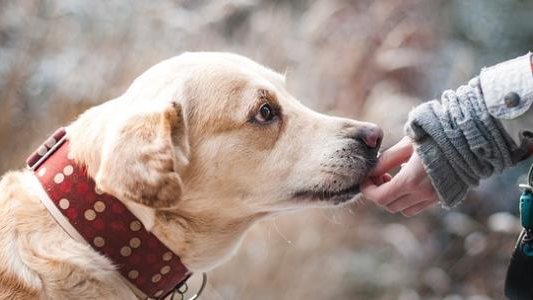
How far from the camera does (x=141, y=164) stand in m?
1.34

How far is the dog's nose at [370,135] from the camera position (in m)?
1.58

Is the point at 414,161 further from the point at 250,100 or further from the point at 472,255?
the point at 472,255

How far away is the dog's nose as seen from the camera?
1583 mm

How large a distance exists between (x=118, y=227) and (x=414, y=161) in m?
0.62

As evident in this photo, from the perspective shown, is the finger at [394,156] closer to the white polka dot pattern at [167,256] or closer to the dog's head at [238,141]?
the dog's head at [238,141]

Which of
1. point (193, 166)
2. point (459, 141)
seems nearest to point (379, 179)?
point (459, 141)

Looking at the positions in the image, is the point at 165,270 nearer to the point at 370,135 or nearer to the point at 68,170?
the point at 68,170

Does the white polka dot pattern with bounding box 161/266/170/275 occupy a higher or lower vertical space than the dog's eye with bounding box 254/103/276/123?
lower

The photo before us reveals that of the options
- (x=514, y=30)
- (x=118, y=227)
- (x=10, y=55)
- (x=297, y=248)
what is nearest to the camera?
(x=118, y=227)

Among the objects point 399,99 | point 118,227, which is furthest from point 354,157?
point 399,99

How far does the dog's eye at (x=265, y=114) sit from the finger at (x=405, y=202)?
1.07ft

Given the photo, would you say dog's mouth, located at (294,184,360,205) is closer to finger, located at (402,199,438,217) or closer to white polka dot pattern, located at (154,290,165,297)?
finger, located at (402,199,438,217)

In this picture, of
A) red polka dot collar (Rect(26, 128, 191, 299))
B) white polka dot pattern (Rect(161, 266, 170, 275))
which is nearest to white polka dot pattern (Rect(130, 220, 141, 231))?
red polka dot collar (Rect(26, 128, 191, 299))

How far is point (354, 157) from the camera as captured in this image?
61.4 inches
